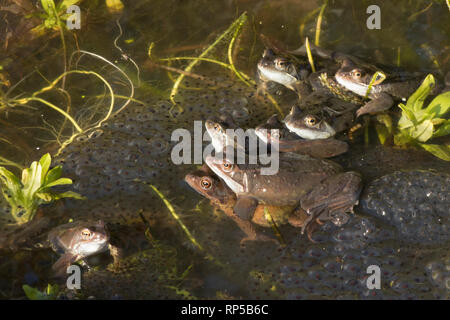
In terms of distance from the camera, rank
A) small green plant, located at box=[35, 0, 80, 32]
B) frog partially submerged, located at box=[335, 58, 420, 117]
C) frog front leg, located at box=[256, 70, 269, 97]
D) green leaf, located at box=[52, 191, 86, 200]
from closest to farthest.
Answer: green leaf, located at box=[52, 191, 86, 200]
frog partially submerged, located at box=[335, 58, 420, 117]
frog front leg, located at box=[256, 70, 269, 97]
small green plant, located at box=[35, 0, 80, 32]

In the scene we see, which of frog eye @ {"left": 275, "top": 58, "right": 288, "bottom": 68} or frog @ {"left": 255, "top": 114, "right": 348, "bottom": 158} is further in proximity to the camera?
frog eye @ {"left": 275, "top": 58, "right": 288, "bottom": 68}

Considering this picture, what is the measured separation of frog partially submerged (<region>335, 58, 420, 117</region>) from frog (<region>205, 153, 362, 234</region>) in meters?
0.75

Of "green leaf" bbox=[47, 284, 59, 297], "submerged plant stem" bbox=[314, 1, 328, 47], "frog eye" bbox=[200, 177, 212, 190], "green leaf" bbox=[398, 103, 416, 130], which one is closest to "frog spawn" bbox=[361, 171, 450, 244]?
"green leaf" bbox=[398, 103, 416, 130]

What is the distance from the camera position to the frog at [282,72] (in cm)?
395

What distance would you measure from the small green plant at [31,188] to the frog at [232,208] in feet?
3.12

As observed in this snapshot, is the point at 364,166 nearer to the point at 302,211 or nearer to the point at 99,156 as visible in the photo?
the point at 302,211

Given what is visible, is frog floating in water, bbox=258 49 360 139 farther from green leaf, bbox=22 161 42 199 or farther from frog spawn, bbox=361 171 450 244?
green leaf, bbox=22 161 42 199

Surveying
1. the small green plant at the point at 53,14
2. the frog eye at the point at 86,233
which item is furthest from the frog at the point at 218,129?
the small green plant at the point at 53,14

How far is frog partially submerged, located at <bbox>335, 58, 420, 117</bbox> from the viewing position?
3.80 m

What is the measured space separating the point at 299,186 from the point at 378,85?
124 cm

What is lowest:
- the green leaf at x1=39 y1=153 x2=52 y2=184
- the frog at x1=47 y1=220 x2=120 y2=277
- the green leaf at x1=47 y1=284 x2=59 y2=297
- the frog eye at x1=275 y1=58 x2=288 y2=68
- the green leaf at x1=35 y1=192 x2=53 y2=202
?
the green leaf at x1=47 y1=284 x2=59 y2=297

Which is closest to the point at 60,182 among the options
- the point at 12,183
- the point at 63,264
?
the point at 12,183

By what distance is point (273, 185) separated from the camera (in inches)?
131

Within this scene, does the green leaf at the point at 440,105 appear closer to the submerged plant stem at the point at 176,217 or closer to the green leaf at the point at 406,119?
the green leaf at the point at 406,119
